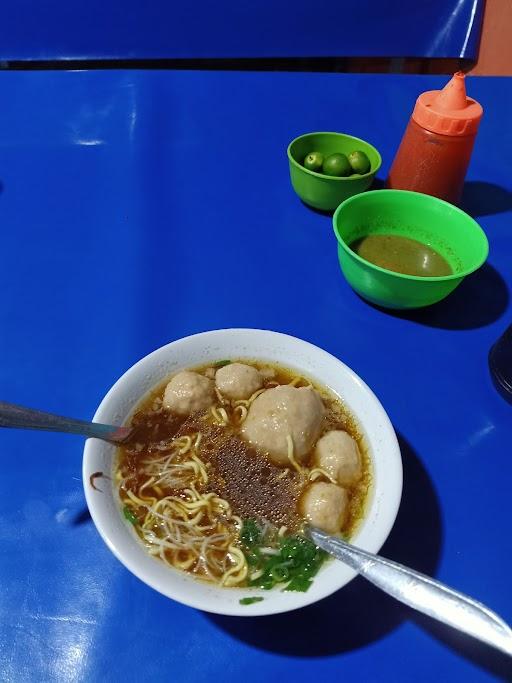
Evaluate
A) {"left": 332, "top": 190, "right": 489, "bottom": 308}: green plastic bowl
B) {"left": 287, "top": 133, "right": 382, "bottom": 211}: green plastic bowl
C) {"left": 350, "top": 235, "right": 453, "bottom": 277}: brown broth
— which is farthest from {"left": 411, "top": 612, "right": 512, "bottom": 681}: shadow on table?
{"left": 287, "top": 133, "right": 382, "bottom": 211}: green plastic bowl

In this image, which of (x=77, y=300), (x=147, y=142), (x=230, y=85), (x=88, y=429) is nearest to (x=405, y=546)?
(x=88, y=429)

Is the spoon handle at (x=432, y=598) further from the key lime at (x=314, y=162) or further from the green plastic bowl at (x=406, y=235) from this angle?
the key lime at (x=314, y=162)

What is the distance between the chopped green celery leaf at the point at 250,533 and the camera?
1.04 meters

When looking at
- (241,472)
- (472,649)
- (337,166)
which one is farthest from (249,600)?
(337,166)

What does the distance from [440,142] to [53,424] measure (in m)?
1.35

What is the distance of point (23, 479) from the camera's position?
1.17 metres

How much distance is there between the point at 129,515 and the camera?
1019mm

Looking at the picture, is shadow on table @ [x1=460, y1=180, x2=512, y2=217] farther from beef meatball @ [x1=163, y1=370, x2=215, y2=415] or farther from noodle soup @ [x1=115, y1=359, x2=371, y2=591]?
beef meatball @ [x1=163, y1=370, x2=215, y2=415]

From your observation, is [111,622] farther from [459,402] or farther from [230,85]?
[230,85]

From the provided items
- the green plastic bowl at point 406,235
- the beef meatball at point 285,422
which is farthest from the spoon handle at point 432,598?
the green plastic bowl at point 406,235

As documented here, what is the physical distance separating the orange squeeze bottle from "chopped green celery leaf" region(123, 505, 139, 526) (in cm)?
132

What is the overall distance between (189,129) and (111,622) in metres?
1.87

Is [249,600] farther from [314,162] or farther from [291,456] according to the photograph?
[314,162]

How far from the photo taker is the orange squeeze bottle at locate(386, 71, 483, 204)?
153 centimetres
